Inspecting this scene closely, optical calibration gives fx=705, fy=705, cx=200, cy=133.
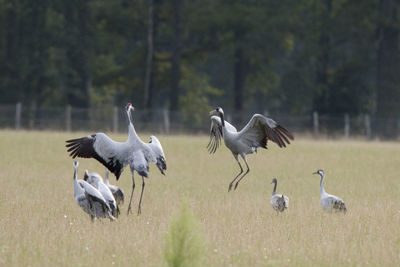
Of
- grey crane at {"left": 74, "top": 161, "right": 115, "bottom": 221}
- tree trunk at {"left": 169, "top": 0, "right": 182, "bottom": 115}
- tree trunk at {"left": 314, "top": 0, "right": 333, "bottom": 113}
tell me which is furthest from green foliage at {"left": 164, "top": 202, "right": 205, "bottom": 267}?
tree trunk at {"left": 314, "top": 0, "right": 333, "bottom": 113}

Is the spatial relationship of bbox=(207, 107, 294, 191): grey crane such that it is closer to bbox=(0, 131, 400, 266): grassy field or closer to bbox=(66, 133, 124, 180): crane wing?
bbox=(0, 131, 400, 266): grassy field

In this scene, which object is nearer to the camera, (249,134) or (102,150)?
(102,150)

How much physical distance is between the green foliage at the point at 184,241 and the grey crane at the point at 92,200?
3387 millimetres

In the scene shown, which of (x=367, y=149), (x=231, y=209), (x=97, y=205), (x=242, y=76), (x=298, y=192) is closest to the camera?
(x=97, y=205)

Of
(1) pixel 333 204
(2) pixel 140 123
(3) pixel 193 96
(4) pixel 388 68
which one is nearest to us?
(1) pixel 333 204

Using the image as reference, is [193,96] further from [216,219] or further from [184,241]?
[184,241]

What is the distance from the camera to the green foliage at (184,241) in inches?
237

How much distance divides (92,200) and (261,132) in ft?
16.0

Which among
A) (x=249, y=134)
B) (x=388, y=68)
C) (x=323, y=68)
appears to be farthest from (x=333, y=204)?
(x=323, y=68)

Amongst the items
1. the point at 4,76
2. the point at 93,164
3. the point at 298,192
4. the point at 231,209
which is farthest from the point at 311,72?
the point at 231,209

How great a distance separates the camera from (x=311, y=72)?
1949 inches

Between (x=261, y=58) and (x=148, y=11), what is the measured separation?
8522mm

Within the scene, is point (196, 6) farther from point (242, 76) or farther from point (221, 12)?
point (242, 76)

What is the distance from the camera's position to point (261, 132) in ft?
44.8
